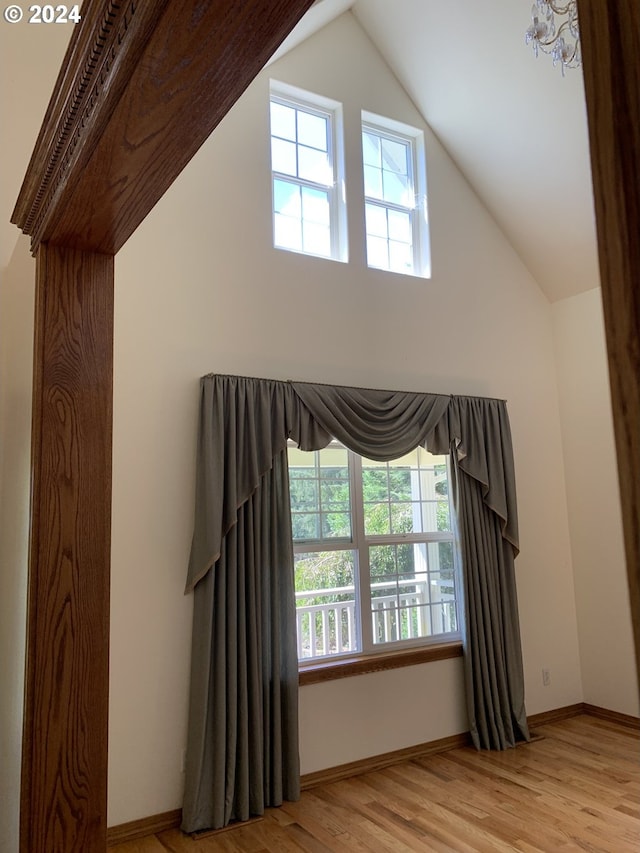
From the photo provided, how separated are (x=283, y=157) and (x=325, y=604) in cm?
295

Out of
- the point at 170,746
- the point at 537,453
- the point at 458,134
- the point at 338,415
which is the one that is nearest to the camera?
the point at 170,746

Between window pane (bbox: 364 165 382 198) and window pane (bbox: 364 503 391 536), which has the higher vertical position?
window pane (bbox: 364 165 382 198)

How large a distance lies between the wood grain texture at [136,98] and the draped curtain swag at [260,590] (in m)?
1.83

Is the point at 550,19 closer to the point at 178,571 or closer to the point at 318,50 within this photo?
the point at 318,50

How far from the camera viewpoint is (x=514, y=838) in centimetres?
305

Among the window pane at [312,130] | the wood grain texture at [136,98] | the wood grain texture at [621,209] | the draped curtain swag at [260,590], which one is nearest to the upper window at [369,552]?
the draped curtain swag at [260,590]

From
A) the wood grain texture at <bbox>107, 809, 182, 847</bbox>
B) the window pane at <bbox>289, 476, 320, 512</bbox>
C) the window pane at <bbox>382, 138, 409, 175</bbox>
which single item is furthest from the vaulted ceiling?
the wood grain texture at <bbox>107, 809, 182, 847</bbox>

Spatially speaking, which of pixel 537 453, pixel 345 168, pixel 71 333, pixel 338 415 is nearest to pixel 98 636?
pixel 71 333

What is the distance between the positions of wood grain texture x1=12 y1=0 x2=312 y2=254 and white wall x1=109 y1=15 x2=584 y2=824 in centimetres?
173

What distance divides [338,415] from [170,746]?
80.8 inches

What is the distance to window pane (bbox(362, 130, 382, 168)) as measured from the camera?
15.3ft

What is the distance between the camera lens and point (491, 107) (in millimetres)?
4328

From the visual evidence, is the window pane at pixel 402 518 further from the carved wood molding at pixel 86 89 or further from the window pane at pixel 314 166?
the carved wood molding at pixel 86 89

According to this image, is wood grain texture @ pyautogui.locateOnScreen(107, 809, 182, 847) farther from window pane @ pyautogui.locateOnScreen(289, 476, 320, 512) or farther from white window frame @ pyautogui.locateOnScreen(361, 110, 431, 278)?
white window frame @ pyautogui.locateOnScreen(361, 110, 431, 278)
